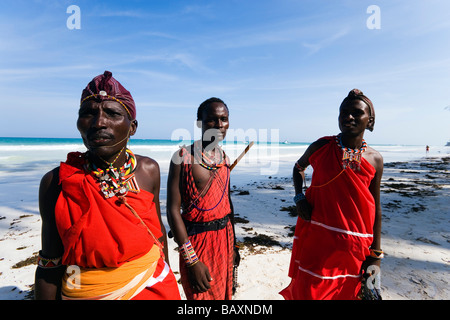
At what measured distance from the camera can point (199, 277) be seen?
2053 millimetres

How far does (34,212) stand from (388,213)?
10.8m

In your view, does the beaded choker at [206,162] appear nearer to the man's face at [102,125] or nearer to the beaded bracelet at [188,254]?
the beaded bracelet at [188,254]

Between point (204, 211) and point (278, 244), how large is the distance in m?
3.28

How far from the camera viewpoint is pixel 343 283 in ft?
7.64

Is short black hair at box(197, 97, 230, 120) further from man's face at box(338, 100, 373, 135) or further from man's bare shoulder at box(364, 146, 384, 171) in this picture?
man's bare shoulder at box(364, 146, 384, 171)

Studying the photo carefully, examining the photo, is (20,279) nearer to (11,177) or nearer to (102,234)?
(102,234)

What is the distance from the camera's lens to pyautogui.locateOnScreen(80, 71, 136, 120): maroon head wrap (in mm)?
1433

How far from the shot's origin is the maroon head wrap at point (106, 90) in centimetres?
143

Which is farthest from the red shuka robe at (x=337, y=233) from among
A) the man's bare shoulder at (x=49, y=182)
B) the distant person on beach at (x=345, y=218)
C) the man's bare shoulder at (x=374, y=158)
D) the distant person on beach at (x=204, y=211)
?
the man's bare shoulder at (x=49, y=182)

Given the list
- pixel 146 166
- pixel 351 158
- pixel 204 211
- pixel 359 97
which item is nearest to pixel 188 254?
pixel 204 211

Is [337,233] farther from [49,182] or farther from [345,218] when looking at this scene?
[49,182]

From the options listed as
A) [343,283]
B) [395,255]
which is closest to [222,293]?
[343,283]

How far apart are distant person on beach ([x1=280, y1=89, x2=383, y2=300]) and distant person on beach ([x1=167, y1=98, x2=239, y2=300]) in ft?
2.94
